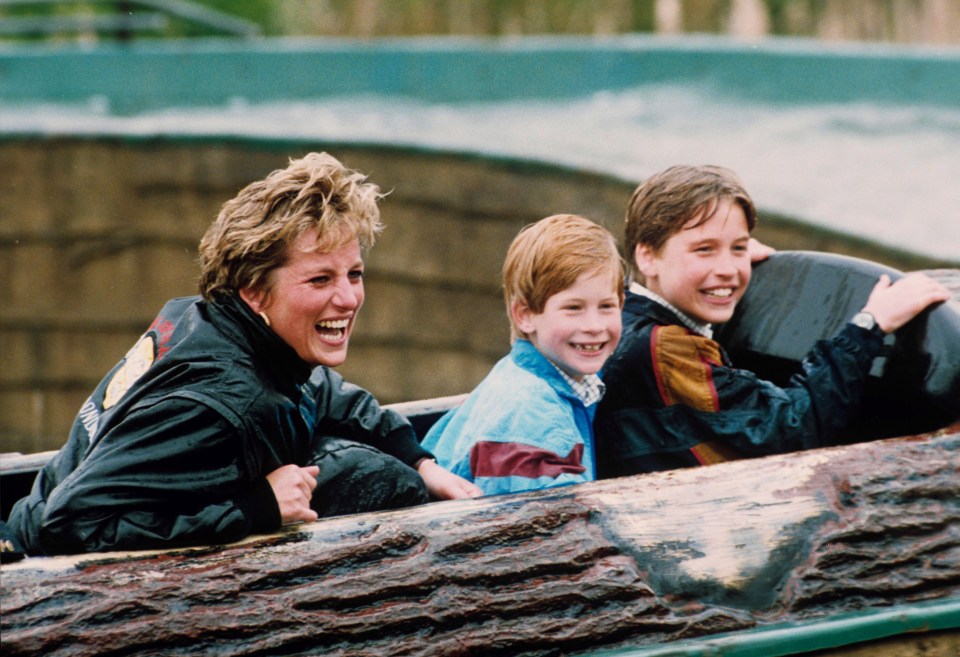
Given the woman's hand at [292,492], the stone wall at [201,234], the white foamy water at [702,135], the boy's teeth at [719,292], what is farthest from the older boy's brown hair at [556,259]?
the stone wall at [201,234]

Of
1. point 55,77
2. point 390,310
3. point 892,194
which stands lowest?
point 390,310

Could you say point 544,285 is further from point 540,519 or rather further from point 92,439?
point 92,439

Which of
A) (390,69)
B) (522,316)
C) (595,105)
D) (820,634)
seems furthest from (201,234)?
(820,634)

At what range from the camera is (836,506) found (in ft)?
6.80

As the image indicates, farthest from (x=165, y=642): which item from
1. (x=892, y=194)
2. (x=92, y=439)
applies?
(x=892, y=194)

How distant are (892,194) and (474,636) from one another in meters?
4.62

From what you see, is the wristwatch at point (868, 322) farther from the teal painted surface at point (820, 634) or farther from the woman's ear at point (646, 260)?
the teal painted surface at point (820, 634)

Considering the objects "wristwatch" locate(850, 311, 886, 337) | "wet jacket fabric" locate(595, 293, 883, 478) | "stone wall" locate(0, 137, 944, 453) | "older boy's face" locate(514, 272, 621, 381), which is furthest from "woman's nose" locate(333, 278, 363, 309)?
"stone wall" locate(0, 137, 944, 453)

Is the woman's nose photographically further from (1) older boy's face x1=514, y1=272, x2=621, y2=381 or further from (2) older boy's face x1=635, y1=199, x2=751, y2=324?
(2) older boy's face x1=635, y1=199, x2=751, y2=324

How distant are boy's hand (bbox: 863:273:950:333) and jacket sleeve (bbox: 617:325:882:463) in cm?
5

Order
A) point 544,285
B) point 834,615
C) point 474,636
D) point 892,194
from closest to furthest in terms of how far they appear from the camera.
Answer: point 474,636, point 834,615, point 544,285, point 892,194

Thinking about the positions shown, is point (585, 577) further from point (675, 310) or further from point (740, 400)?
point (675, 310)

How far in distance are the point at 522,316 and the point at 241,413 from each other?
0.64 m

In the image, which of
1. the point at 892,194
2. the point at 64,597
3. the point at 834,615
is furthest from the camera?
the point at 892,194
